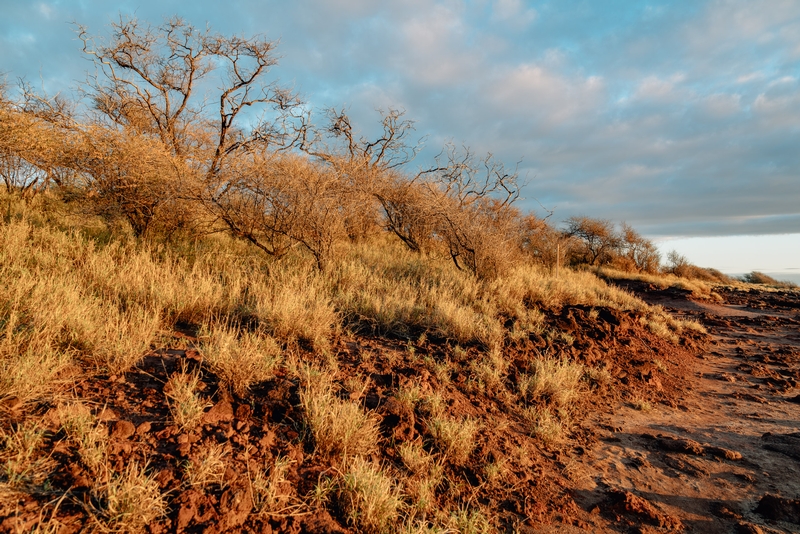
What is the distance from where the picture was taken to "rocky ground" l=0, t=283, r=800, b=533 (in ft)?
7.72

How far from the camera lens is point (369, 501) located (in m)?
2.47

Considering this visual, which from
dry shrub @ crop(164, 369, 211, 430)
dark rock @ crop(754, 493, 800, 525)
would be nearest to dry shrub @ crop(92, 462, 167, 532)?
dry shrub @ crop(164, 369, 211, 430)

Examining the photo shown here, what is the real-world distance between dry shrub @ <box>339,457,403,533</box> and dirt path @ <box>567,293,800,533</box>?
1.56 m

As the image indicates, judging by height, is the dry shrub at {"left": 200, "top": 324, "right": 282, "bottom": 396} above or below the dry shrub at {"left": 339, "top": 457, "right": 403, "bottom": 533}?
above

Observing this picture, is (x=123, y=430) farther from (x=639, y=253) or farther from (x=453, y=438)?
(x=639, y=253)

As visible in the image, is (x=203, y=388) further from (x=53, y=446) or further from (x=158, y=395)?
(x=53, y=446)

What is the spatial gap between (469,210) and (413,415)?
8.58m

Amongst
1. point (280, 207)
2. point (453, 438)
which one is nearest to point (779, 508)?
point (453, 438)

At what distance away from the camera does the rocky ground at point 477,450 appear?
2.35m

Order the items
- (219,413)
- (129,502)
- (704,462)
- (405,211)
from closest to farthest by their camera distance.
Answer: (129,502)
(219,413)
(704,462)
(405,211)

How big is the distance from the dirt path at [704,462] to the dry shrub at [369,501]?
1.56 meters

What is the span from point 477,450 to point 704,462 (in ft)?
7.53

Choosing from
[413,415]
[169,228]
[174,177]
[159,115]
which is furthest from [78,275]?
[159,115]

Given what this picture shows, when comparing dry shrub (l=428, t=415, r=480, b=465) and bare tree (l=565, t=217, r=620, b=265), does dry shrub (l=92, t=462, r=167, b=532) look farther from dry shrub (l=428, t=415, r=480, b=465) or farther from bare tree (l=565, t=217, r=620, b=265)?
bare tree (l=565, t=217, r=620, b=265)
